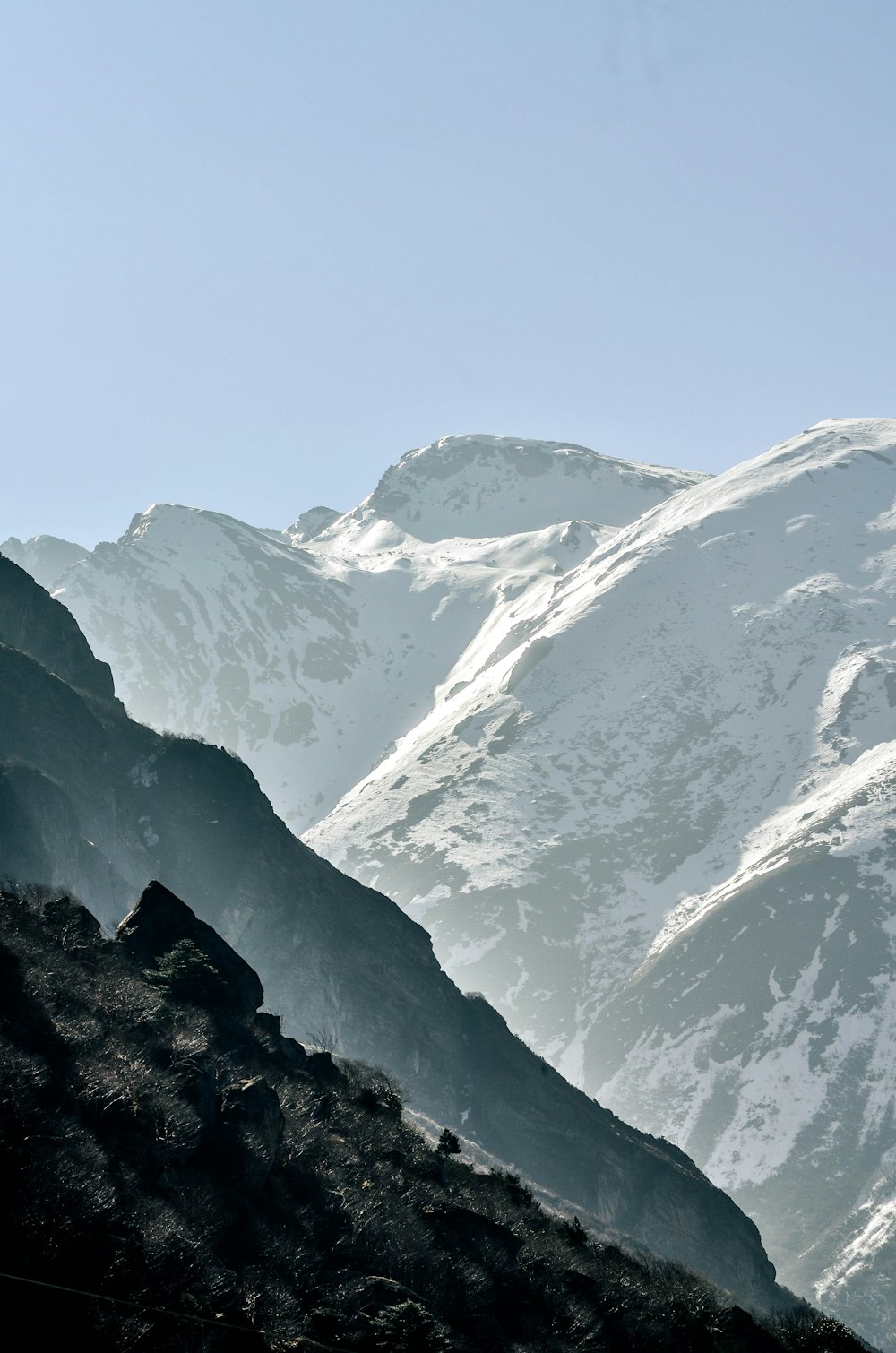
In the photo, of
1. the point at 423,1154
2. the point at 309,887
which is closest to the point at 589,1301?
the point at 423,1154

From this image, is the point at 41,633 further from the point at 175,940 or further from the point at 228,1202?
the point at 228,1202

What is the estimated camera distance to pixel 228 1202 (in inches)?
2096

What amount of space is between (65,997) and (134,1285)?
21607 millimetres

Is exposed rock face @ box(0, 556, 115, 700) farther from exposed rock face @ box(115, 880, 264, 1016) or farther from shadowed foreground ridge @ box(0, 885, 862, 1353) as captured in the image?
shadowed foreground ridge @ box(0, 885, 862, 1353)

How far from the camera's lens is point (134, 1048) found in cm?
6053

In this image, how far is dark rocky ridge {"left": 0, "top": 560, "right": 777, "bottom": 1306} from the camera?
11956 centimetres

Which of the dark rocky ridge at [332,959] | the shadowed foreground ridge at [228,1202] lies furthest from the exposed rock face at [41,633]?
the shadowed foreground ridge at [228,1202]

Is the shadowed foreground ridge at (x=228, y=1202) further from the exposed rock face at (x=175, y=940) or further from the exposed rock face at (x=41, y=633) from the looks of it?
the exposed rock face at (x=41, y=633)

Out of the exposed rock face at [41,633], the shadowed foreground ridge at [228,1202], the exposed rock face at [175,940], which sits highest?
the exposed rock face at [41,633]

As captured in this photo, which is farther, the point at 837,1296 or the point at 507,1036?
the point at 837,1296

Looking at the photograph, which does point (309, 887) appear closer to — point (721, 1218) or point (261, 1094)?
point (721, 1218)

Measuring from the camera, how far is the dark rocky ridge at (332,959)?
120 meters

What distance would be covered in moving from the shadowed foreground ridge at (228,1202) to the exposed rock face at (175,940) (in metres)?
0.15

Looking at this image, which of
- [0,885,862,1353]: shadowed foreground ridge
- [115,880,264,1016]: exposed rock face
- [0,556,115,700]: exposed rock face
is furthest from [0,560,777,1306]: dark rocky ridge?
[0,885,862,1353]: shadowed foreground ridge
